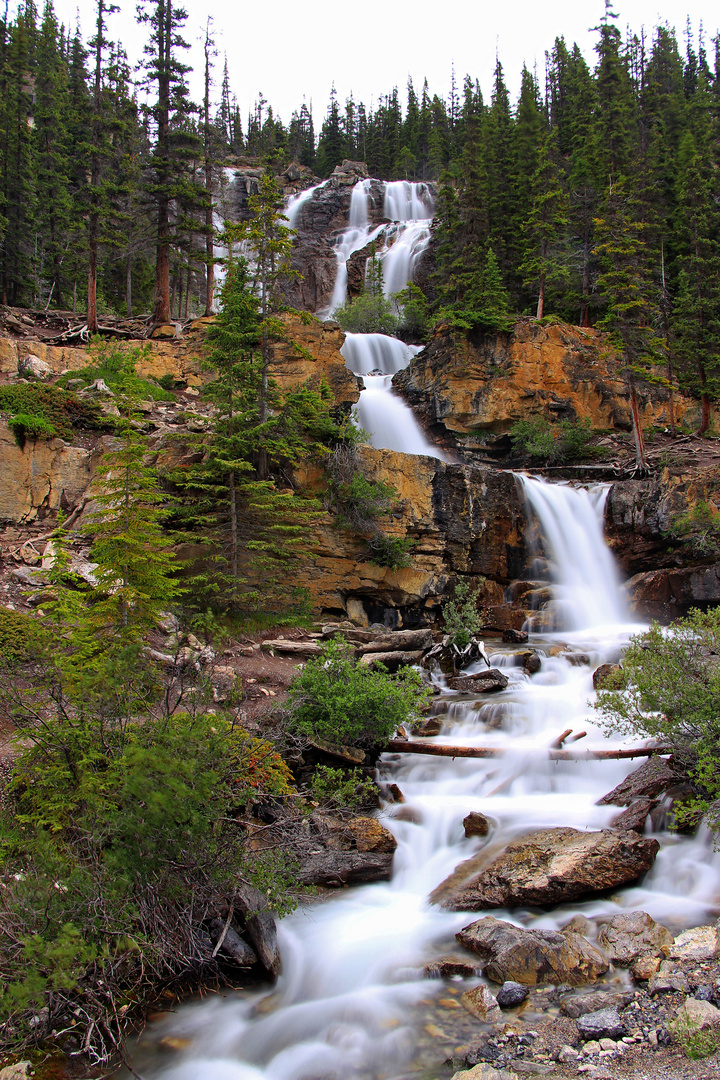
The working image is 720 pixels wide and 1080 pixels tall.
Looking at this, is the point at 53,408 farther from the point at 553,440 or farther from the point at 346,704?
the point at 553,440

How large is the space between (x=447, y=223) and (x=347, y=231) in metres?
17.7

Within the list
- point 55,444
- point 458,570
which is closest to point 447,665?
point 458,570

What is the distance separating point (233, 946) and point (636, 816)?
5264 mm

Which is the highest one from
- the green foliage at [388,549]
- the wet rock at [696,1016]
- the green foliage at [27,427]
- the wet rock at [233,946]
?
the green foliage at [27,427]

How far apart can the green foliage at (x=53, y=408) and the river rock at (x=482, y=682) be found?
974 cm

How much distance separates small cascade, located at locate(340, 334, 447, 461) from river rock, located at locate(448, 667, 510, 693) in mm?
7864

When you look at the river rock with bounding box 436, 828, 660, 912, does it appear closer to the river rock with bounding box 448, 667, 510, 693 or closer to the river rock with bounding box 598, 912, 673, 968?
the river rock with bounding box 598, 912, 673, 968

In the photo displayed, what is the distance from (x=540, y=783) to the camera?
9766 mm

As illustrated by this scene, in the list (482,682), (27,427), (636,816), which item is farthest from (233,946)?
(27,427)

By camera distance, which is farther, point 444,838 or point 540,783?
point 540,783

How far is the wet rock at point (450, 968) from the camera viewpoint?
5867 mm

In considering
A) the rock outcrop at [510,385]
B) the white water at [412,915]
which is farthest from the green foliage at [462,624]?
the rock outcrop at [510,385]

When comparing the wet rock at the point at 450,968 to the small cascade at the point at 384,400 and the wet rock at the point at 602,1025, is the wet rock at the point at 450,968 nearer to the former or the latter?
the wet rock at the point at 602,1025

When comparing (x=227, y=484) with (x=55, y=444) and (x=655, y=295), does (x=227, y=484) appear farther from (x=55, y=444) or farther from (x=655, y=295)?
(x=655, y=295)
